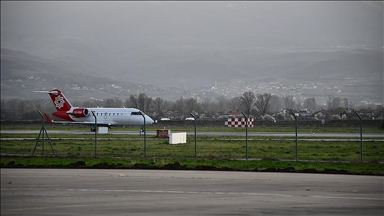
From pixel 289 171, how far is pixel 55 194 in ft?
33.7

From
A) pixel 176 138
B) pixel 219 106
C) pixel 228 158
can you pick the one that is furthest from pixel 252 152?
pixel 219 106

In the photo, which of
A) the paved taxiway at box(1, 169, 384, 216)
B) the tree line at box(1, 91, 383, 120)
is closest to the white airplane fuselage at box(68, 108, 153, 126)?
the tree line at box(1, 91, 383, 120)

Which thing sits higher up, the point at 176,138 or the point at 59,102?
the point at 59,102

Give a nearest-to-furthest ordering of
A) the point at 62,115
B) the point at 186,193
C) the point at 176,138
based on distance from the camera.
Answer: the point at 186,193 < the point at 176,138 < the point at 62,115

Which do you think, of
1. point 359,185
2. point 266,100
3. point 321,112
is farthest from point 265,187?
point 266,100

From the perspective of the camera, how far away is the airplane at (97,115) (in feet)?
202

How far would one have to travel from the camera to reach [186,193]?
17.1 metres

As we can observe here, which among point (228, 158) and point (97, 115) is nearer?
point (228, 158)

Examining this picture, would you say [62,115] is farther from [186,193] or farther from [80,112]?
[186,193]


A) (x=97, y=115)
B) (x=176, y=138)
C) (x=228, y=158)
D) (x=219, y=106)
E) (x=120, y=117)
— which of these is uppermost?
(x=219, y=106)

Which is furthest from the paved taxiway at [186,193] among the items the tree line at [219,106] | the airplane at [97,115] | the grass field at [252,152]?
the tree line at [219,106]

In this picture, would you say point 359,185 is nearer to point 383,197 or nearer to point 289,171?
point 383,197

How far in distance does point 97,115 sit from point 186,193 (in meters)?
47.9

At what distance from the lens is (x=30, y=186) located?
1862 cm
